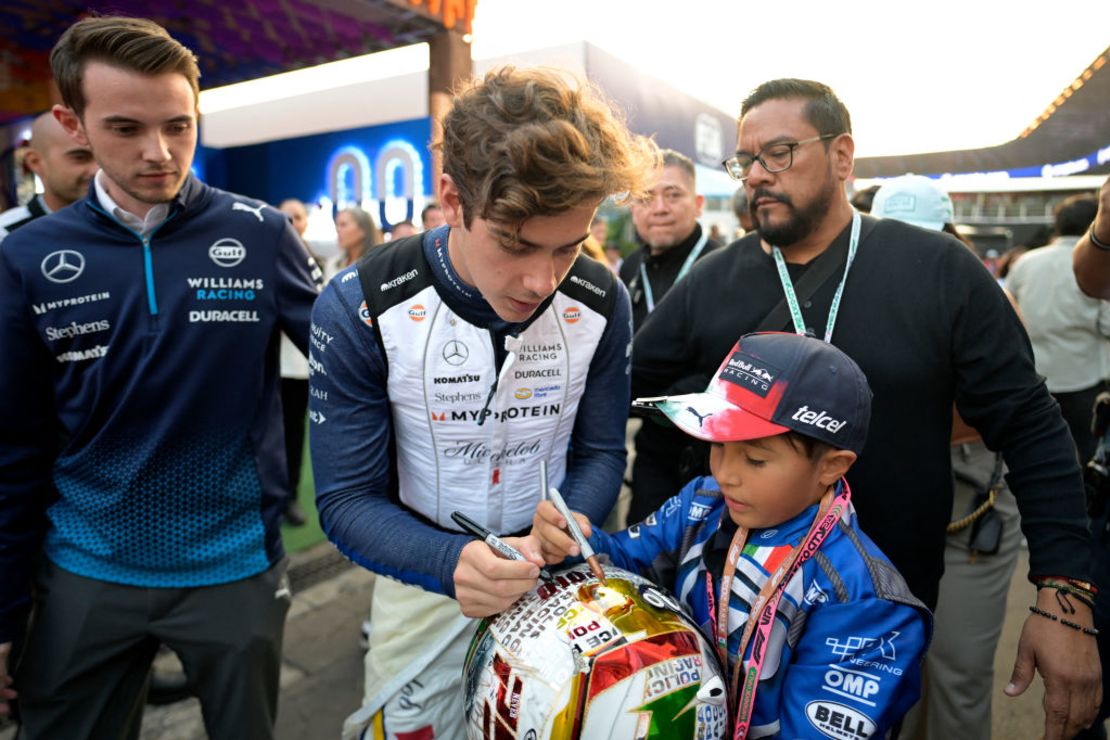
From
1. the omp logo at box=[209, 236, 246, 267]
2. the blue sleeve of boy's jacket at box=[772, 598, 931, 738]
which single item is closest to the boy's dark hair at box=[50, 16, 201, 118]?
the omp logo at box=[209, 236, 246, 267]

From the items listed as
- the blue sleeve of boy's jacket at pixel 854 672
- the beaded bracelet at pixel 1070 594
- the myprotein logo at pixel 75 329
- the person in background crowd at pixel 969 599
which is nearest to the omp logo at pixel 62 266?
the myprotein logo at pixel 75 329

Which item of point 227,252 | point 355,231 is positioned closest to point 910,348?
point 227,252

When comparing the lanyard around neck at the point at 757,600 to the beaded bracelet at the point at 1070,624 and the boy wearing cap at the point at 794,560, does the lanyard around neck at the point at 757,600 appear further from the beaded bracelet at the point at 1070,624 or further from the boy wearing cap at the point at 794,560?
the beaded bracelet at the point at 1070,624

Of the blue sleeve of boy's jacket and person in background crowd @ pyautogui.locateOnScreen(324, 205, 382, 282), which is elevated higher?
person in background crowd @ pyautogui.locateOnScreen(324, 205, 382, 282)

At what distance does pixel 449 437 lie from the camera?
1.47 metres

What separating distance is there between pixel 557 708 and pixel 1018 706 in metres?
3.01

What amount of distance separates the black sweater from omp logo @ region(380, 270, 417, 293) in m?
1.00

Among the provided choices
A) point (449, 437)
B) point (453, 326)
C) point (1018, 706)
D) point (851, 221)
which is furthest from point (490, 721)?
point (1018, 706)

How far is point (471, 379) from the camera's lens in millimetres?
1440

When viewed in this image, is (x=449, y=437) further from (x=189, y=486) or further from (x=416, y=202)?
(x=416, y=202)

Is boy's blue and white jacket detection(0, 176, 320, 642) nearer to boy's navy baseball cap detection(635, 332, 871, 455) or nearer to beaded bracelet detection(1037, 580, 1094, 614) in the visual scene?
boy's navy baseball cap detection(635, 332, 871, 455)

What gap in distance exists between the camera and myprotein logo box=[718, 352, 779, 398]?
1.38 meters

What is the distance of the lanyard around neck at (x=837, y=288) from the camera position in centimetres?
176

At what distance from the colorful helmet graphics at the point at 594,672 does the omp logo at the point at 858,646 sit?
222mm
